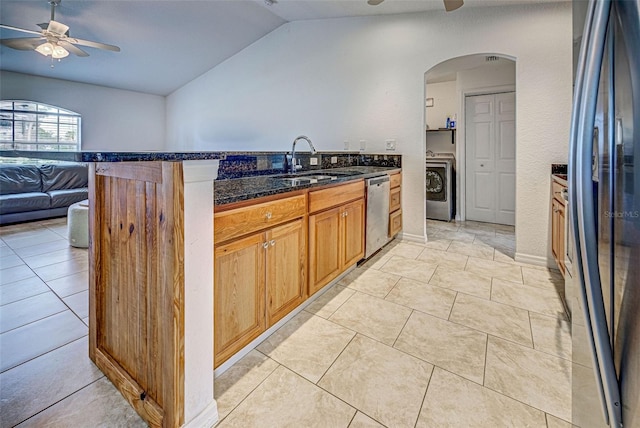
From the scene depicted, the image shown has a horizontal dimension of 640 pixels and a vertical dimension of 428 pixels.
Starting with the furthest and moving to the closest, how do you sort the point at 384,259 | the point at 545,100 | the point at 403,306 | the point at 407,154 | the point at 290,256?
the point at 407,154
the point at 384,259
the point at 545,100
the point at 403,306
the point at 290,256

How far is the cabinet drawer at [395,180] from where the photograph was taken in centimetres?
347

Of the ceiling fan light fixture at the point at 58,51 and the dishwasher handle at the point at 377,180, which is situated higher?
the ceiling fan light fixture at the point at 58,51

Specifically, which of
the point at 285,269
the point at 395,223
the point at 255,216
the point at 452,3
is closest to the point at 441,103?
the point at 395,223

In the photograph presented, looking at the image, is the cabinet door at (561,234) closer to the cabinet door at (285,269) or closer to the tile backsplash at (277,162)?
the tile backsplash at (277,162)

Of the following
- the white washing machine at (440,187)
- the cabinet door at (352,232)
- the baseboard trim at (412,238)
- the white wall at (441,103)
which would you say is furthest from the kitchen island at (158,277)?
the white wall at (441,103)

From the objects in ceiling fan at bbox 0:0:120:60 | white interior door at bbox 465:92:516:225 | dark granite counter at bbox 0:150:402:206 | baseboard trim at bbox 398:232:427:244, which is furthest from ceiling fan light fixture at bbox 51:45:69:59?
white interior door at bbox 465:92:516:225

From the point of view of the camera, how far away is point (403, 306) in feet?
7.19

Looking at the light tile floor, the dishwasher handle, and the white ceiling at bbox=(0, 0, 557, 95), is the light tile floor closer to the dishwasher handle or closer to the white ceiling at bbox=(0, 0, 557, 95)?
the dishwasher handle

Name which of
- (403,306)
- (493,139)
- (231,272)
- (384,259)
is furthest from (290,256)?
(493,139)

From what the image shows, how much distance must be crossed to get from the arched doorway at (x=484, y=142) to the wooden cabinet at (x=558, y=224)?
1.98 m

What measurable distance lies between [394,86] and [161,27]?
11.9ft

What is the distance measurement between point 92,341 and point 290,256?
1089mm

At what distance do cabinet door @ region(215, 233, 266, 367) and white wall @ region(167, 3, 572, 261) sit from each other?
8.78 ft

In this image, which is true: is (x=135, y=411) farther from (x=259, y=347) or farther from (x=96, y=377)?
(x=259, y=347)
